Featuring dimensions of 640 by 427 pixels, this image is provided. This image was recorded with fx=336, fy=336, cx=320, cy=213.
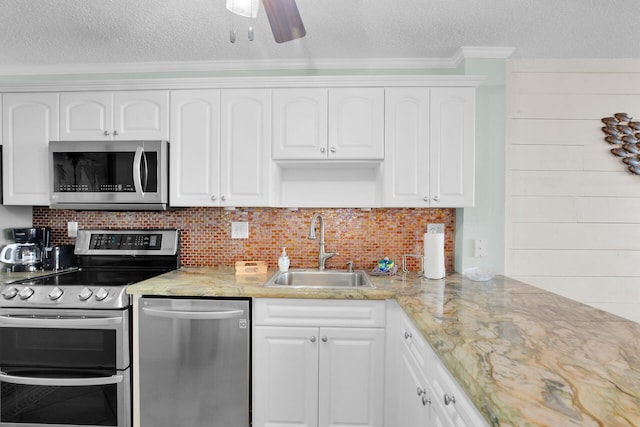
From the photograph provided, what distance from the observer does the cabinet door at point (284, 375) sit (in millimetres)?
1880

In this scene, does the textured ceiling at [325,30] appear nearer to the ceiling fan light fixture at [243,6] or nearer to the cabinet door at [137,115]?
the cabinet door at [137,115]

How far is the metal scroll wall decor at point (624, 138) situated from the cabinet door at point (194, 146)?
8.80 ft

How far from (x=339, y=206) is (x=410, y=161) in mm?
587

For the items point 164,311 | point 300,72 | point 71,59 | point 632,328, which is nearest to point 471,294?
point 632,328

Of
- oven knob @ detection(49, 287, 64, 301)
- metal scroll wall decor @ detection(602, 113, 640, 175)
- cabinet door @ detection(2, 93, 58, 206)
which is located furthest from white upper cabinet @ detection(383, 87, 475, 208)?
cabinet door @ detection(2, 93, 58, 206)

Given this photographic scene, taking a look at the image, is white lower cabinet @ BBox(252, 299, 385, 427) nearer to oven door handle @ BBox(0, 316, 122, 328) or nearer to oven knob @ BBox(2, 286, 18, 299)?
oven door handle @ BBox(0, 316, 122, 328)

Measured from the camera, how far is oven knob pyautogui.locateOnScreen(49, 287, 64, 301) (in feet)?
6.07

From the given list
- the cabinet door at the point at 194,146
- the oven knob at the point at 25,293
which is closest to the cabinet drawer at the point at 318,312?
the cabinet door at the point at 194,146

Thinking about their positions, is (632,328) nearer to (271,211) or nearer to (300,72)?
(271,211)

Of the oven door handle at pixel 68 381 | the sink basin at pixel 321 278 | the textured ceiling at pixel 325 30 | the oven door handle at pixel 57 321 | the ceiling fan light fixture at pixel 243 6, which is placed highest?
the textured ceiling at pixel 325 30

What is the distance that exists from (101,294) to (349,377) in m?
1.45

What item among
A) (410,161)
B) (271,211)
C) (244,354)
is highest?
(410,161)

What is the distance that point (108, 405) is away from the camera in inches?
72.5

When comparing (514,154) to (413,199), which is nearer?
(413,199)
